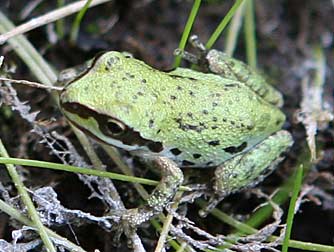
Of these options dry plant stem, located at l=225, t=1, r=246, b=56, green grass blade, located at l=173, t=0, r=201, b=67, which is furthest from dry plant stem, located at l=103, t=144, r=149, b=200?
dry plant stem, located at l=225, t=1, r=246, b=56

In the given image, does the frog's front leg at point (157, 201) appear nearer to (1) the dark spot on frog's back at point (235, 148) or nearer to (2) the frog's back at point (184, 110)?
(2) the frog's back at point (184, 110)

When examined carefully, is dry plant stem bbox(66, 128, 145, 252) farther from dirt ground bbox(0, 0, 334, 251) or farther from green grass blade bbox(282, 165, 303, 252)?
green grass blade bbox(282, 165, 303, 252)

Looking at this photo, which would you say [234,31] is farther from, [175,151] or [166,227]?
[166,227]

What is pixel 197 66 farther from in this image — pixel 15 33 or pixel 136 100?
pixel 15 33

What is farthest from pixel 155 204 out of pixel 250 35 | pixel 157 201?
pixel 250 35

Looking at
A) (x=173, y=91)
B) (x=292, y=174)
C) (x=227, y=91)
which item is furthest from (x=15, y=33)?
(x=292, y=174)

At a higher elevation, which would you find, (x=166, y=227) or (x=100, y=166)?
(x=100, y=166)
